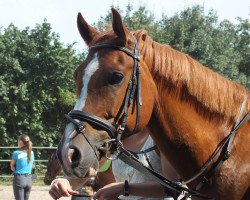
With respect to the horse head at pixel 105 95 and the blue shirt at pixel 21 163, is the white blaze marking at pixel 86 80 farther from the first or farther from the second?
the blue shirt at pixel 21 163

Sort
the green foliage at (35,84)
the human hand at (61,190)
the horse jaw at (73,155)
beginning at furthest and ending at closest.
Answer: the green foliage at (35,84), the human hand at (61,190), the horse jaw at (73,155)

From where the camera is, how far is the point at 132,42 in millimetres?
3203

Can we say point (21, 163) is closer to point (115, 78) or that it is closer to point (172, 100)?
point (172, 100)

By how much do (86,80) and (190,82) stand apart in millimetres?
729

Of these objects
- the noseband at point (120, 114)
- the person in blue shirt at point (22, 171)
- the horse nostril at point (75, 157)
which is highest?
the noseband at point (120, 114)

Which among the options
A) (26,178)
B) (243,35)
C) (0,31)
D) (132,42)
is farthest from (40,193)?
(243,35)

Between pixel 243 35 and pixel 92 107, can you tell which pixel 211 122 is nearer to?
pixel 92 107

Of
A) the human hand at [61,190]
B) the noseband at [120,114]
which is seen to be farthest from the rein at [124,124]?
the human hand at [61,190]

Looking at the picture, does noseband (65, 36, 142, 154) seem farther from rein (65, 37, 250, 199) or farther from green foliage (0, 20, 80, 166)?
green foliage (0, 20, 80, 166)

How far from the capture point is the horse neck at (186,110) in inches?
127

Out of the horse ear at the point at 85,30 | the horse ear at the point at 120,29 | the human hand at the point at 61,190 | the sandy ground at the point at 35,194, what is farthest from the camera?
the sandy ground at the point at 35,194

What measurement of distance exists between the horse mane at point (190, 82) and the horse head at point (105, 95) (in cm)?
8

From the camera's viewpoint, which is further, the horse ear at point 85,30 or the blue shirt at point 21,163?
the blue shirt at point 21,163

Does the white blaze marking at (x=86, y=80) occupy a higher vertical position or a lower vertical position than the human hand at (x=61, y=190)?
higher
